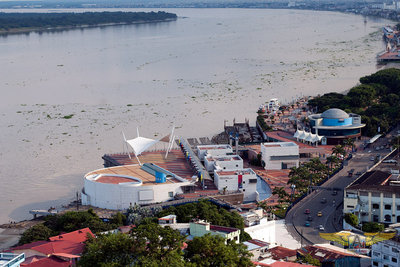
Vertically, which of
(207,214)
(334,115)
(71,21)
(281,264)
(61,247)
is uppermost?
(281,264)

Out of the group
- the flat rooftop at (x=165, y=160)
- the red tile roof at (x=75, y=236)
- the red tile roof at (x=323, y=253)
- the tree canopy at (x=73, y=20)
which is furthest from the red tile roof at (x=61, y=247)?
the tree canopy at (x=73, y=20)

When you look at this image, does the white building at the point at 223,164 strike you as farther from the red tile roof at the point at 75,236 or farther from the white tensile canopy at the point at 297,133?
the red tile roof at the point at 75,236

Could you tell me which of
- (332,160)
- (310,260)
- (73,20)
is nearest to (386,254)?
(310,260)

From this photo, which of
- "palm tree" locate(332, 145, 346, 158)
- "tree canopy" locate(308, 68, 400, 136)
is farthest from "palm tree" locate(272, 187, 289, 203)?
"tree canopy" locate(308, 68, 400, 136)

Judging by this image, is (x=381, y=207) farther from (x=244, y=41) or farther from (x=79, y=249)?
(x=244, y=41)

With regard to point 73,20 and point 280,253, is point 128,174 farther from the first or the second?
point 73,20
